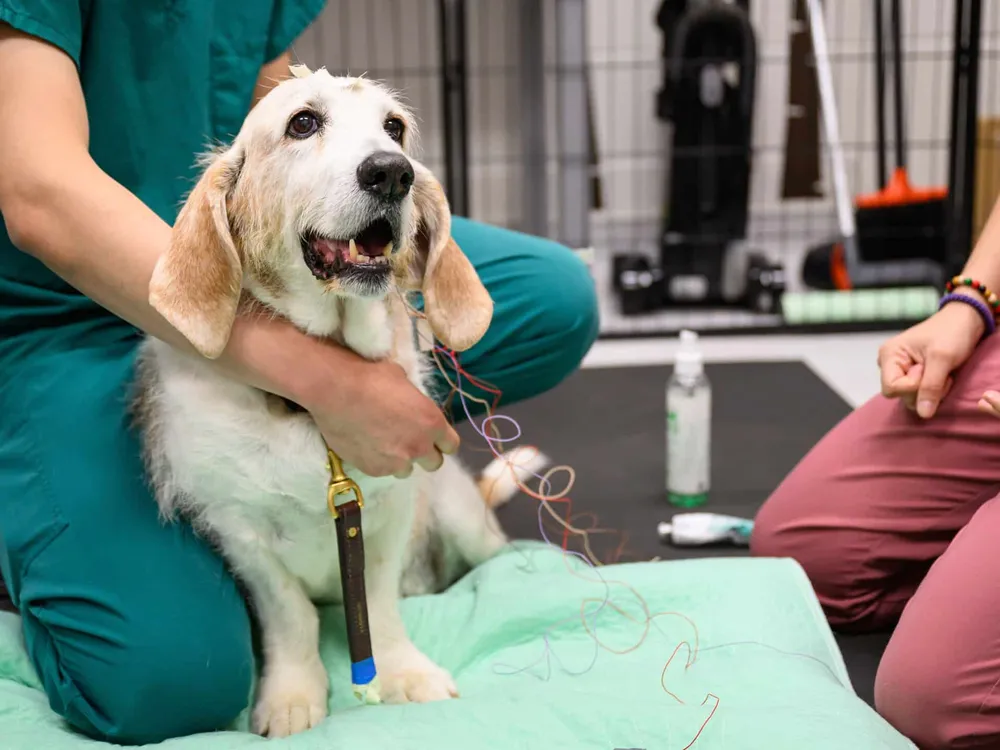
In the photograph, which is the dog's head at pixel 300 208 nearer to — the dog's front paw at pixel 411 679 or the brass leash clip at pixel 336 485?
the brass leash clip at pixel 336 485

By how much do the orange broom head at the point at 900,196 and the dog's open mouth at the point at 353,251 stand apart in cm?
240

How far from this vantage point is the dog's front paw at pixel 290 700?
1.16 metres

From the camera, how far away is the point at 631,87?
3.84 meters

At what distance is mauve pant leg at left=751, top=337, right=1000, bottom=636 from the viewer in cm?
131

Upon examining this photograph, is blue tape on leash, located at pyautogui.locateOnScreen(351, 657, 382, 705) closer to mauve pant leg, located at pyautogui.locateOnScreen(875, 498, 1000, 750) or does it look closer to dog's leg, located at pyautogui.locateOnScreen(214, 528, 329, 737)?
dog's leg, located at pyautogui.locateOnScreen(214, 528, 329, 737)

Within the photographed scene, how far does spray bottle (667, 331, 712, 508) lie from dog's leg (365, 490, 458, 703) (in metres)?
0.67

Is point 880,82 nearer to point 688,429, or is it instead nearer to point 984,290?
point 688,429

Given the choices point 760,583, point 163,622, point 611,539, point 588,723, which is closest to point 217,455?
point 163,622

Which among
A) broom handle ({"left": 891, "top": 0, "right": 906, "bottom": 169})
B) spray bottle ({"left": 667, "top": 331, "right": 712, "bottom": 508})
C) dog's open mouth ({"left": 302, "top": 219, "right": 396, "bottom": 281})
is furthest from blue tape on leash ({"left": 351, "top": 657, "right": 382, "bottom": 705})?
broom handle ({"left": 891, "top": 0, "right": 906, "bottom": 169})

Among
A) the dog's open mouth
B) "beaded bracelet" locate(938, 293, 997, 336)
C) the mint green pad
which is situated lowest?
the mint green pad

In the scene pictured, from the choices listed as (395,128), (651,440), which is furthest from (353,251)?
(651,440)

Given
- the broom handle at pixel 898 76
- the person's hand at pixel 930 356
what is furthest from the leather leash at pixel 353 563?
the broom handle at pixel 898 76

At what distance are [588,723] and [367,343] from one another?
0.43 meters

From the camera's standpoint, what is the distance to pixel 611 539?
1.69m
